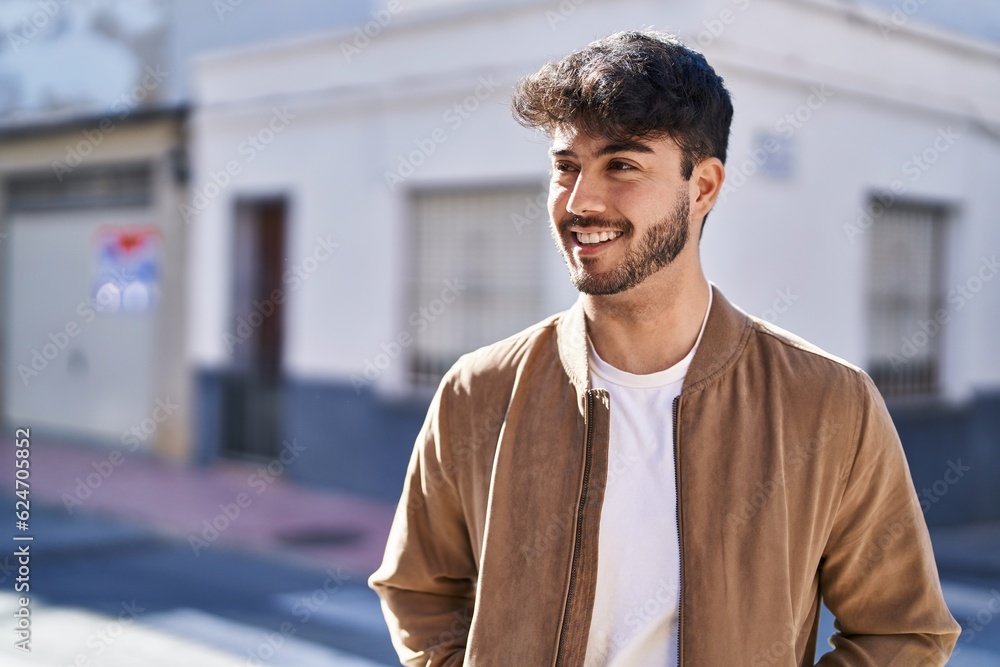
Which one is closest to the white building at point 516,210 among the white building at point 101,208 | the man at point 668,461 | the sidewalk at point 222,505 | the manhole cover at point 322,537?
the sidewalk at point 222,505

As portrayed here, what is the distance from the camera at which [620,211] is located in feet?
6.00

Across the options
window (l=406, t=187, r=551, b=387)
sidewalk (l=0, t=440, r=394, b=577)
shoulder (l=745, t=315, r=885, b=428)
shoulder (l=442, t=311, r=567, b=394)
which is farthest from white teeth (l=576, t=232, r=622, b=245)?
window (l=406, t=187, r=551, b=387)

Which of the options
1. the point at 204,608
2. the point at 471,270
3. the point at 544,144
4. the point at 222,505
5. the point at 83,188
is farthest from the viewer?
the point at 83,188

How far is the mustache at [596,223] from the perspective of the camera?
1.83 m

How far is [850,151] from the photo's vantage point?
8.13 metres

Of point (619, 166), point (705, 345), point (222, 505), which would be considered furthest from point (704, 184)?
point (222, 505)

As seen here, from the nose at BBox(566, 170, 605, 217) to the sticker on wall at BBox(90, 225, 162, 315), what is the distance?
10.5m

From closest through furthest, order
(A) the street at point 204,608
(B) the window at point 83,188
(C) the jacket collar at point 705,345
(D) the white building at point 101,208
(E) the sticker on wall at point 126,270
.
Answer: (C) the jacket collar at point 705,345
(A) the street at point 204,608
(D) the white building at point 101,208
(E) the sticker on wall at point 126,270
(B) the window at point 83,188

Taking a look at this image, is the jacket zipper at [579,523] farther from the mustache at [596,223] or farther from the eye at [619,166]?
the eye at [619,166]

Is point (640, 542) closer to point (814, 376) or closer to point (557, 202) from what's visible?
point (814, 376)

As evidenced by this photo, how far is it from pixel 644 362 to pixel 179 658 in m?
4.06

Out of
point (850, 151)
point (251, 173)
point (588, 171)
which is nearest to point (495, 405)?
point (588, 171)

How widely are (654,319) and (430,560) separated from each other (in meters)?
0.64

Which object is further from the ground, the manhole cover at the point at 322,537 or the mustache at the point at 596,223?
the mustache at the point at 596,223
